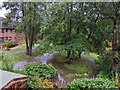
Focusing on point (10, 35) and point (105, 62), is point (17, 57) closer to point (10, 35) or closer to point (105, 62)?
point (10, 35)

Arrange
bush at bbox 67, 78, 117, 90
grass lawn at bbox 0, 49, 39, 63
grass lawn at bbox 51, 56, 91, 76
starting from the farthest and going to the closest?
grass lawn at bbox 51, 56, 91, 76, grass lawn at bbox 0, 49, 39, 63, bush at bbox 67, 78, 117, 90

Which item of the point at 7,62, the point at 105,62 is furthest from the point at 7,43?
the point at 105,62

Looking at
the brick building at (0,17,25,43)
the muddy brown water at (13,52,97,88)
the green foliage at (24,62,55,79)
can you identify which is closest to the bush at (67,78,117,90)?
the muddy brown water at (13,52,97,88)

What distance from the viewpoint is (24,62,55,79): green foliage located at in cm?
295

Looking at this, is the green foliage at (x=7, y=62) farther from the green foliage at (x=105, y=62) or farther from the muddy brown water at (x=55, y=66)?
the green foliage at (x=105, y=62)

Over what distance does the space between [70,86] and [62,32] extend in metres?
0.88

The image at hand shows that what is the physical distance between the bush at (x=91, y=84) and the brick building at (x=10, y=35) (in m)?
0.95

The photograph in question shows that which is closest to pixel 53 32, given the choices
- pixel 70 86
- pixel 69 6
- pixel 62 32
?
pixel 62 32

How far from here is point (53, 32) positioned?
316cm

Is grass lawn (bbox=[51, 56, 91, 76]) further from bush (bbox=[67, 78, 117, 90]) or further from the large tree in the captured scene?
the large tree

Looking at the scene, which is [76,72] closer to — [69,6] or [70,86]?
[70,86]

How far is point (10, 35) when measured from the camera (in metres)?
2.88

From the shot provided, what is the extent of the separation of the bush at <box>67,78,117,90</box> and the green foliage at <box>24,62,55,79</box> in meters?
0.41

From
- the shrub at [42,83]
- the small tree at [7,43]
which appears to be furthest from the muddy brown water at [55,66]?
the small tree at [7,43]
